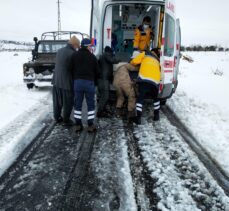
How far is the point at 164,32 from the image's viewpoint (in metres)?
6.42

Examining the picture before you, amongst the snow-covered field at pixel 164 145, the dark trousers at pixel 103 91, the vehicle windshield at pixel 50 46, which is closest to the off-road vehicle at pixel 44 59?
the vehicle windshield at pixel 50 46

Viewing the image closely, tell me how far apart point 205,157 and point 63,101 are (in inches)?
125

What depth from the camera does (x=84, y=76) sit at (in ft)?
18.3

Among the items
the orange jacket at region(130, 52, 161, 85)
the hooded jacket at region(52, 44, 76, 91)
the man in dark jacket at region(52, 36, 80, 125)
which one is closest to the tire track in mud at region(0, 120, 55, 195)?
the man in dark jacket at region(52, 36, 80, 125)

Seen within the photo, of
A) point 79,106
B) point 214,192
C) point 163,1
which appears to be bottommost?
point 214,192

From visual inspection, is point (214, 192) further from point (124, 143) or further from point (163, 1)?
point (163, 1)

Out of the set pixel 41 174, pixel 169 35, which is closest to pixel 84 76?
pixel 41 174

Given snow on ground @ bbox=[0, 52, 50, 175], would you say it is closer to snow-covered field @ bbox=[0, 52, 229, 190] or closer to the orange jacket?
snow-covered field @ bbox=[0, 52, 229, 190]

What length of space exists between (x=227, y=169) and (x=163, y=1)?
406 cm

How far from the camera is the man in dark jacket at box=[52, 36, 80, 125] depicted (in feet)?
19.1

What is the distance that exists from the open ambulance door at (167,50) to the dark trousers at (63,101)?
7.00 ft

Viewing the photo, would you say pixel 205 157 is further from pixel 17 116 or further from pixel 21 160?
pixel 17 116

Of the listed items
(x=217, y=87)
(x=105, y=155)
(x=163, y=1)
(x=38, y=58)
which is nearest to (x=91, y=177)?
(x=105, y=155)

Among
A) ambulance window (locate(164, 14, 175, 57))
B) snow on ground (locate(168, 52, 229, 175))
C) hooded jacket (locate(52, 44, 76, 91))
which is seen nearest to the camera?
snow on ground (locate(168, 52, 229, 175))
